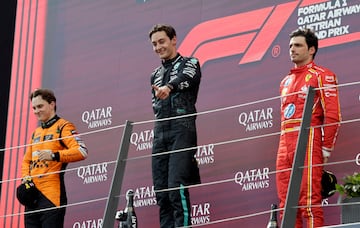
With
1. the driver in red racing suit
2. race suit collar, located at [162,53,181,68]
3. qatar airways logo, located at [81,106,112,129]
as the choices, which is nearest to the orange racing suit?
race suit collar, located at [162,53,181,68]

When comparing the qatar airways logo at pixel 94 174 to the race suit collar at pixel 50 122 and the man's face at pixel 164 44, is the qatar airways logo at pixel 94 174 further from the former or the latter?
the man's face at pixel 164 44

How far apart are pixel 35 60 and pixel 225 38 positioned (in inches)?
73.7

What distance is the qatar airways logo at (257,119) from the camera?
6.65 m

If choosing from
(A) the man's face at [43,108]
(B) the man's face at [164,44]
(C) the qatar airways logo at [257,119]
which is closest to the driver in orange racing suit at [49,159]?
(A) the man's face at [43,108]

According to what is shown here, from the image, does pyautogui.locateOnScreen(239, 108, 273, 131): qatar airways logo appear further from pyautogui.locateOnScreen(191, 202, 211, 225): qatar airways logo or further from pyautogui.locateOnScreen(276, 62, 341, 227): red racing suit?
pyautogui.locateOnScreen(276, 62, 341, 227): red racing suit

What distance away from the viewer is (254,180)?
21.8ft

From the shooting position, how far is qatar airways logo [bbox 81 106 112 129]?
7746 millimetres

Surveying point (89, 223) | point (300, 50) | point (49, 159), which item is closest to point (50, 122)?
point (49, 159)

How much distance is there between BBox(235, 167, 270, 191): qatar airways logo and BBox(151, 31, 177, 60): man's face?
957 mm

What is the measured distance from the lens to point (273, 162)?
258 inches

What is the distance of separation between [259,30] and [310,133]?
147cm

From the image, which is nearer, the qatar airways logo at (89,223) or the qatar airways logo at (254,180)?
the qatar airways logo at (254,180)

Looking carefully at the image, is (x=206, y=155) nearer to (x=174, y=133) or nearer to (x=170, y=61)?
(x=170, y=61)

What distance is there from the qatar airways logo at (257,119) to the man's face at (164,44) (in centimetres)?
87
